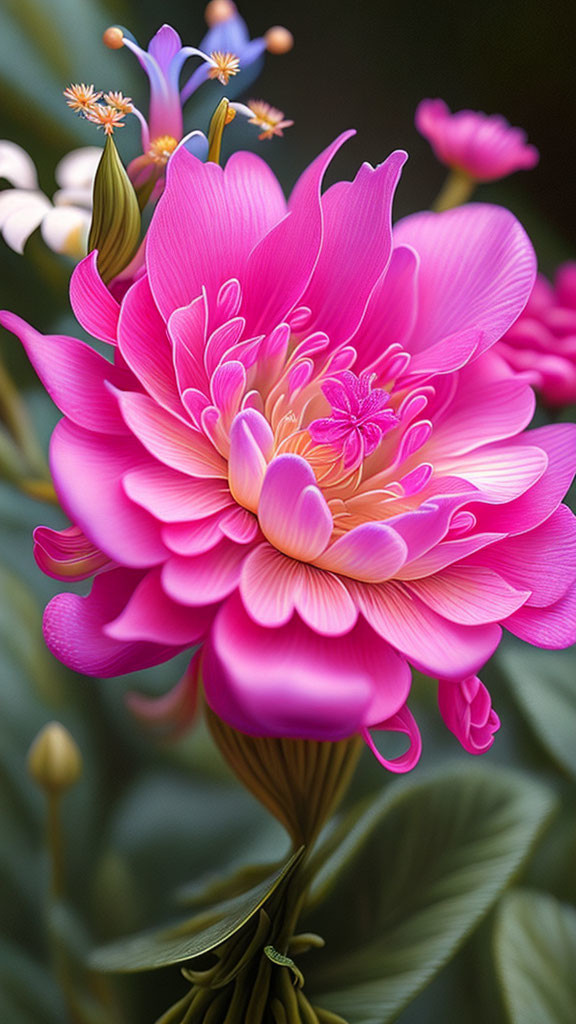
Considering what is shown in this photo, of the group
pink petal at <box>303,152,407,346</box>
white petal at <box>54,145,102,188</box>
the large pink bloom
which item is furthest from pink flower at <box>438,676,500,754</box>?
white petal at <box>54,145,102,188</box>

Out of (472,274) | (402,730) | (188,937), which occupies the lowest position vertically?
(188,937)

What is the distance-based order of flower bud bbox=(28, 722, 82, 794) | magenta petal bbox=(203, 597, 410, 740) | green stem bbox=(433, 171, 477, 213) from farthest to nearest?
green stem bbox=(433, 171, 477, 213), flower bud bbox=(28, 722, 82, 794), magenta petal bbox=(203, 597, 410, 740)

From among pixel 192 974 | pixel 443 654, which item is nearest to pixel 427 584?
pixel 443 654

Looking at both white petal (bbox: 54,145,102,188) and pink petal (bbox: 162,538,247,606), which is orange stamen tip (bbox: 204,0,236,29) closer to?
white petal (bbox: 54,145,102,188)

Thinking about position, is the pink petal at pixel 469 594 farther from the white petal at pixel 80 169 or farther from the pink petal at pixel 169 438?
the white petal at pixel 80 169

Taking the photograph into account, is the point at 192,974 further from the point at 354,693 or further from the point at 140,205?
the point at 140,205

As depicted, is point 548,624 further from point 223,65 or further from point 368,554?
point 223,65

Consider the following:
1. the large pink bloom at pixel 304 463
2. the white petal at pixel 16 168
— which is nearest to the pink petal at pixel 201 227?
the large pink bloom at pixel 304 463

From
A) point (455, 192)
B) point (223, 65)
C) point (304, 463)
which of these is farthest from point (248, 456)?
point (455, 192)
